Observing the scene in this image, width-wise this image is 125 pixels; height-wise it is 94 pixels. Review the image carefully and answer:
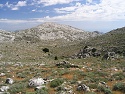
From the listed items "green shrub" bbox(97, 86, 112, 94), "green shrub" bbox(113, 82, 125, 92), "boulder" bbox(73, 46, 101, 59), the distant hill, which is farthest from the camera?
the distant hill

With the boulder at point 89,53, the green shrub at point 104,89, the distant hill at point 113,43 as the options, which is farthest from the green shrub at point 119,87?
the distant hill at point 113,43

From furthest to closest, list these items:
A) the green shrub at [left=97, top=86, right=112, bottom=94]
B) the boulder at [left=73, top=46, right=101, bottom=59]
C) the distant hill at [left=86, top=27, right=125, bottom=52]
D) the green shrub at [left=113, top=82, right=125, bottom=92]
A: the distant hill at [left=86, top=27, right=125, bottom=52], the boulder at [left=73, top=46, right=101, bottom=59], the green shrub at [left=113, top=82, right=125, bottom=92], the green shrub at [left=97, top=86, right=112, bottom=94]

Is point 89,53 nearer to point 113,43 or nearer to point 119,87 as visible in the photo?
point 113,43

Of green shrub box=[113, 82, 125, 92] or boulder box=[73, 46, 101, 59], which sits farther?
boulder box=[73, 46, 101, 59]

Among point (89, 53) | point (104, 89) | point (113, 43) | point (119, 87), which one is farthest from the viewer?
point (113, 43)

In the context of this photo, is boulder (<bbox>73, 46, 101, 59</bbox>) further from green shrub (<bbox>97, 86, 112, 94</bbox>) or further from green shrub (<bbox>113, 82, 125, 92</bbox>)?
green shrub (<bbox>97, 86, 112, 94</bbox>)

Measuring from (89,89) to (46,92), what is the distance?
3.22m

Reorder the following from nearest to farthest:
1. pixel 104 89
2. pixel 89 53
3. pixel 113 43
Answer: pixel 104 89, pixel 89 53, pixel 113 43

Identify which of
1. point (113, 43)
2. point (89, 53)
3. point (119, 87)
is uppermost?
point (119, 87)

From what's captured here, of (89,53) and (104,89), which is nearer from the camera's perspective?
(104,89)

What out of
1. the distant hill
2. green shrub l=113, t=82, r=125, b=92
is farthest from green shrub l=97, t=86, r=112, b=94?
the distant hill

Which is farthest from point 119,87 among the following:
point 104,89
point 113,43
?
point 113,43

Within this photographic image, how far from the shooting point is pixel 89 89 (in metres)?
14.5

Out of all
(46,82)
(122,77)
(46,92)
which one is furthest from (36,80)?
(122,77)
